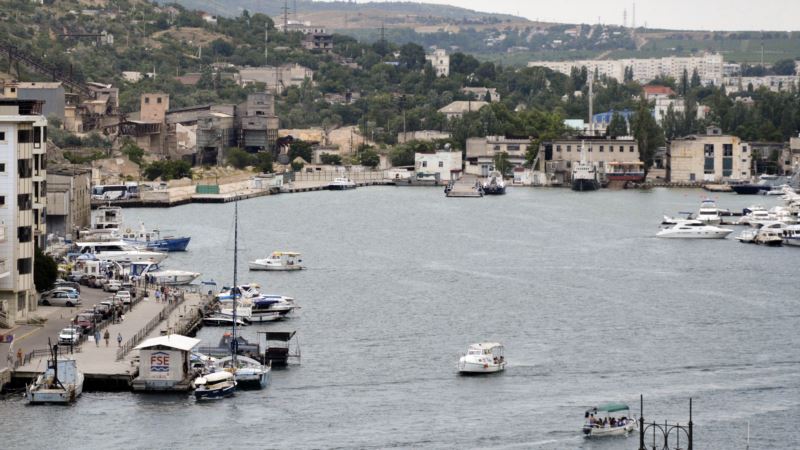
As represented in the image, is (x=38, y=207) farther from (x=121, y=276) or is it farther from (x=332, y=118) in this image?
(x=332, y=118)

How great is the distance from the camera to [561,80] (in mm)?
144500

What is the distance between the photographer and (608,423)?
2744 cm

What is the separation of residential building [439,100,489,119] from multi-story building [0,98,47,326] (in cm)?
7810

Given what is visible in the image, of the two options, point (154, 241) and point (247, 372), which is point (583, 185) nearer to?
point (154, 241)

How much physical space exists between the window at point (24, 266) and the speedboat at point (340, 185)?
51649 mm

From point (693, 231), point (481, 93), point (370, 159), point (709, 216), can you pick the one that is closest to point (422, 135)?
point (370, 159)

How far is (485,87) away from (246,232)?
7703 centimetres

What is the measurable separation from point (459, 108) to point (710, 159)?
90.0 feet

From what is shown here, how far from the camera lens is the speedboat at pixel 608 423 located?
89.7 ft

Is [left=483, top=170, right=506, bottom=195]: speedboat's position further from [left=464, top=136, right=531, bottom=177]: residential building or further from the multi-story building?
the multi-story building

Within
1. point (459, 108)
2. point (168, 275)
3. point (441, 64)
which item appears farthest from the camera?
point (441, 64)

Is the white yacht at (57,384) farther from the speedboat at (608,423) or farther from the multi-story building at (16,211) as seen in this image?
the speedboat at (608,423)

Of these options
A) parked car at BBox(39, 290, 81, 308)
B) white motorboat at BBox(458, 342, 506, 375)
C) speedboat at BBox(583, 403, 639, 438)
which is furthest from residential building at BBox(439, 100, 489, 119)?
speedboat at BBox(583, 403, 639, 438)

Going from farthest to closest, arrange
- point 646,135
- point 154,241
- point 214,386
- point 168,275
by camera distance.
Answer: point 646,135 → point 154,241 → point 168,275 → point 214,386
